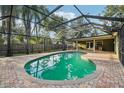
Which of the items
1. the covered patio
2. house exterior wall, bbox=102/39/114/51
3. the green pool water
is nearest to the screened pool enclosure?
the covered patio

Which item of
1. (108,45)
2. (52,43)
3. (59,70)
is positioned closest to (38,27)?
(52,43)

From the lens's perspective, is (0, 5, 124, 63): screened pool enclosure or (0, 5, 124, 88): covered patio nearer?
(0, 5, 124, 88): covered patio

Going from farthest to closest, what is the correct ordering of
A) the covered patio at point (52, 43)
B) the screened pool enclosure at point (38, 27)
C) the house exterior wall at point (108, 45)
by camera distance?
the house exterior wall at point (108, 45), the screened pool enclosure at point (38, 27), the covered patio at point (52, 43)

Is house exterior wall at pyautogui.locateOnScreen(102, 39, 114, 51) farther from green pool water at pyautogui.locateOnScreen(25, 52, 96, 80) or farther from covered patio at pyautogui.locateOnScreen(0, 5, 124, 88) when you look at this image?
green pool water at pyautogui.locateOnScreen(25, 52, 96, 80)

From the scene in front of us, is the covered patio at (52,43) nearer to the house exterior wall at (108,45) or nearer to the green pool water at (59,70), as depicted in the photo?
the house exterior wall at (108,45)

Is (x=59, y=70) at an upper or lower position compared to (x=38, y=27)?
lower

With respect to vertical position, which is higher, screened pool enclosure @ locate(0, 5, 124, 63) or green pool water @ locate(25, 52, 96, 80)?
screened pool enclosure @ locate(0, 5, 124, 63)

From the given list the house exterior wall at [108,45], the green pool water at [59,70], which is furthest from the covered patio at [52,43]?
the green pool water at [59,70]

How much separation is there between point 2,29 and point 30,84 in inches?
628

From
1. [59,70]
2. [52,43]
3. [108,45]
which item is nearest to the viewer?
[59,70]

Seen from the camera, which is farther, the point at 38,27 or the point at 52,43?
the point at 52,43

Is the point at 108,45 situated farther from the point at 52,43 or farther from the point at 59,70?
the point at 59,70
